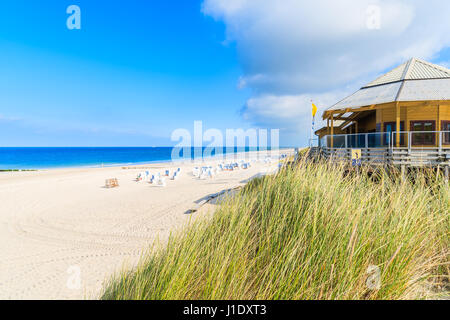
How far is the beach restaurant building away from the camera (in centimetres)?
981

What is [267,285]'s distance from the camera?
201 centimetres

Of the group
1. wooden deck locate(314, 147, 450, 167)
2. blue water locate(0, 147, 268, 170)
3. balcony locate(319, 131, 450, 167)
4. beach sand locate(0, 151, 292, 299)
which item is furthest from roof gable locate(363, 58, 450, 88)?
blue water locate(0, 147, 268, 170)

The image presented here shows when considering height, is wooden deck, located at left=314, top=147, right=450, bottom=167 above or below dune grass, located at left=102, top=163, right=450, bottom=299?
above

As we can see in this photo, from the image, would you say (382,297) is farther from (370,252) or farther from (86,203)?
(86,203)

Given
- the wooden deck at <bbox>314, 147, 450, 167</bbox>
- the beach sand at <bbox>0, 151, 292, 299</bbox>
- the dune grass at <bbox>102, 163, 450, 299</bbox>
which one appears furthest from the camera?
the wooden deck at <bbox>314, 147, 450, 167</bbox>

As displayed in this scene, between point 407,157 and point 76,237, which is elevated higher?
point 407,157

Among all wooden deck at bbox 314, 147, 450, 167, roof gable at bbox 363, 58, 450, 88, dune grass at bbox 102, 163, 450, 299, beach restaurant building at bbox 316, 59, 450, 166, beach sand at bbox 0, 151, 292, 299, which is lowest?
beach sand at bbox 0, 151, 292, 299

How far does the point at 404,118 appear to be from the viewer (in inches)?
556

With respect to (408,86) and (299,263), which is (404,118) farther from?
(299,263)

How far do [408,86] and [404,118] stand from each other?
78.9 inches

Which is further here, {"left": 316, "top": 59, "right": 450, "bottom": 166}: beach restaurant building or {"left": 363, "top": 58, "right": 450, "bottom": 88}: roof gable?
{"left": 363, "top": 58, "right": 450, "bottom": 88}: roof gable

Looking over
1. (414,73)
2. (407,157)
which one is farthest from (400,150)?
(414,73)

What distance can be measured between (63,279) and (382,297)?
577 cm

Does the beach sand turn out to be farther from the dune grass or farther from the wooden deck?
the wooden deck
